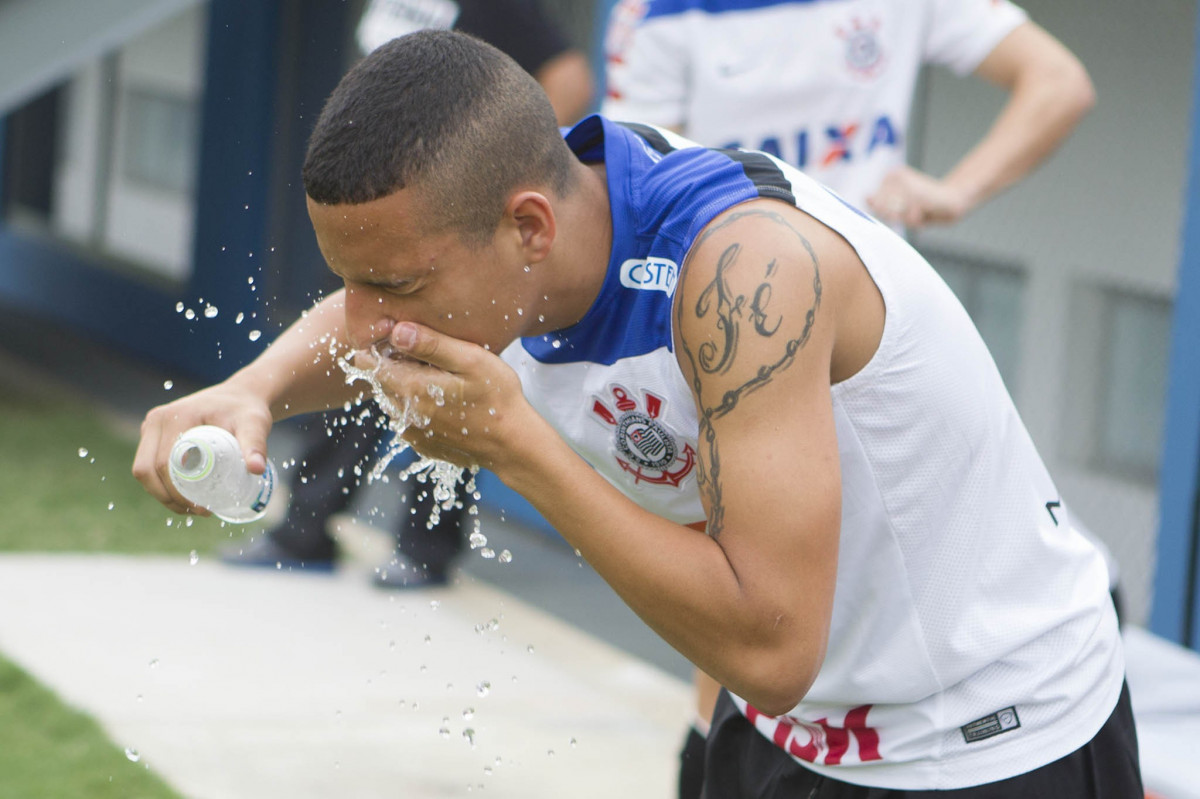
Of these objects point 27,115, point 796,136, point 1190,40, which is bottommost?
point 27,115

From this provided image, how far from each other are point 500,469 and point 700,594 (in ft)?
0.95

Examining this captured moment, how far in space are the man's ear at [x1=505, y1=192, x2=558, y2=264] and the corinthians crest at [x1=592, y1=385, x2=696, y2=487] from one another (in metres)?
0.22

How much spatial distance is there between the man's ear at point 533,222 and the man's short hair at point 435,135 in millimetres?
19

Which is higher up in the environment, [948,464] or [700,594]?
[948,464]

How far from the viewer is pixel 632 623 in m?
5.36

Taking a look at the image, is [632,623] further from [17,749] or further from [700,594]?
[700,594]

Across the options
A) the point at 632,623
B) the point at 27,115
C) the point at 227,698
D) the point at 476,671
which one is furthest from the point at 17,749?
the point at 27,115

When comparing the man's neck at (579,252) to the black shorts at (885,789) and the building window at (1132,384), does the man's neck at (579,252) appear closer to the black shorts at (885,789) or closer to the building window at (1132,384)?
the black shorts at (885,789)

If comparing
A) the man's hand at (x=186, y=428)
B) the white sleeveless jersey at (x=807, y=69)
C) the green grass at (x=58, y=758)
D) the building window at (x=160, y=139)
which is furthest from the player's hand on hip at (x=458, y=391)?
the building window at (x=160, y=139)

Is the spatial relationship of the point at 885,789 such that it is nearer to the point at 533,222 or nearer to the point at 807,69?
the point at 533,222

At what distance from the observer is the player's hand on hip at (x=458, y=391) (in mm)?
1698

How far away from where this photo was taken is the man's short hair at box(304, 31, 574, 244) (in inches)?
67.6

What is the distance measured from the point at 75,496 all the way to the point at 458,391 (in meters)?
5.27

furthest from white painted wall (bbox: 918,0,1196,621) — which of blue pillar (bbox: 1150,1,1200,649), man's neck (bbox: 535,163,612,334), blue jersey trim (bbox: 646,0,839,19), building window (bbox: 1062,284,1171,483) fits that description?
man's neck (bbox: 535,163,612,334)
